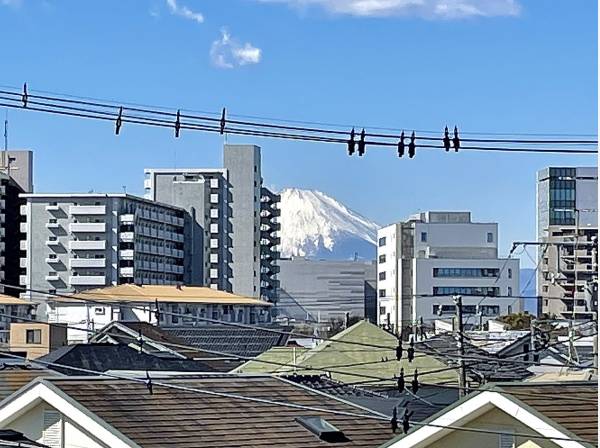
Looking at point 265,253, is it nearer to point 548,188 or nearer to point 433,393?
point 548,188

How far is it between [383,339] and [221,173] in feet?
Answer: 264

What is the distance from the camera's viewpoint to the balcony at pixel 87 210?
336 ft

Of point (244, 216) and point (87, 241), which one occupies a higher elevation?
point (244, 216)

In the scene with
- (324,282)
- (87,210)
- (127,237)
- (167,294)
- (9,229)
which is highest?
(87,210)

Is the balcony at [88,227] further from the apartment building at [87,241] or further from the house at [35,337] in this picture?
the house at [35,337]

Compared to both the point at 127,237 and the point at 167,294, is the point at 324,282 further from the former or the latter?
the point at 167,294

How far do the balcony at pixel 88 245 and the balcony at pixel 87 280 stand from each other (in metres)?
2.36

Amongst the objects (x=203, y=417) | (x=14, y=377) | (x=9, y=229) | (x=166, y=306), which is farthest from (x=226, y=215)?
(x=203, y=417)

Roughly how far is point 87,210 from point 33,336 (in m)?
55.4

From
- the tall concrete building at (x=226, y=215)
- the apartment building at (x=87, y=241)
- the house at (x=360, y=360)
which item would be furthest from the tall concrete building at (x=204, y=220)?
the house at (x=360, y=360)

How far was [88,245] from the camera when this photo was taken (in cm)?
10350

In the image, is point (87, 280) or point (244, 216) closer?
point (87, 280)

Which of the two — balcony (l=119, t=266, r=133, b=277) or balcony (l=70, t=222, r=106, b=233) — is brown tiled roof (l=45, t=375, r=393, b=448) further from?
balcony (l=70, t=222, r=106, b=233)

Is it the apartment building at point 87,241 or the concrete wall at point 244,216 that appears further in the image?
the concrete wall at point 244,216
